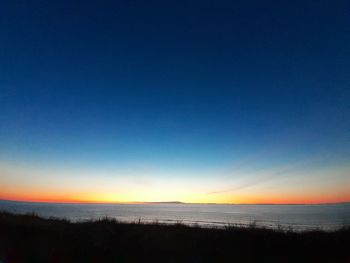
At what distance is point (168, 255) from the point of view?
10.2 metres

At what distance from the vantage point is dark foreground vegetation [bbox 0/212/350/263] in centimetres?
983

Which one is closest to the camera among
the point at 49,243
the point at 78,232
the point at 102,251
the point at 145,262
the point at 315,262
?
the point at 315,262

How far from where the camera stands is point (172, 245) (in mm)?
10836

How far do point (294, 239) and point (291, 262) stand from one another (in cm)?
184

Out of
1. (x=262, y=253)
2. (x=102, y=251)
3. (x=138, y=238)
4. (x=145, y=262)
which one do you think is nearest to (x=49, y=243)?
(x=102, y=251)

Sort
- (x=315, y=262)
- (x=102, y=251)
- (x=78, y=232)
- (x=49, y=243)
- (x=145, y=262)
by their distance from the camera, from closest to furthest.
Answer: (x=315, y=262), (x=145, y=262), (x=102, y=251), (x=49, y=243), (x=78, y=232)

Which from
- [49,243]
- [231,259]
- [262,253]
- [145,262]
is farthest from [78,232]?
[262,253]

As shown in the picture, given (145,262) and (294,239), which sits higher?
(294,239)

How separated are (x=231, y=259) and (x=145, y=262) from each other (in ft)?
9.10

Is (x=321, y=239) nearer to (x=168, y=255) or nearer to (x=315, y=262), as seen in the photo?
(x=315, y=262)

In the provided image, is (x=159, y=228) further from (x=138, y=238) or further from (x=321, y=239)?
(x=321, y=239)

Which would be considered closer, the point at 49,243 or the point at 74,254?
the point at 74,254

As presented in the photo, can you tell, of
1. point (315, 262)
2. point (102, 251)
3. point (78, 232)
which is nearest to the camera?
point (315, 262)

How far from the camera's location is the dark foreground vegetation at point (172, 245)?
32.2 ft
